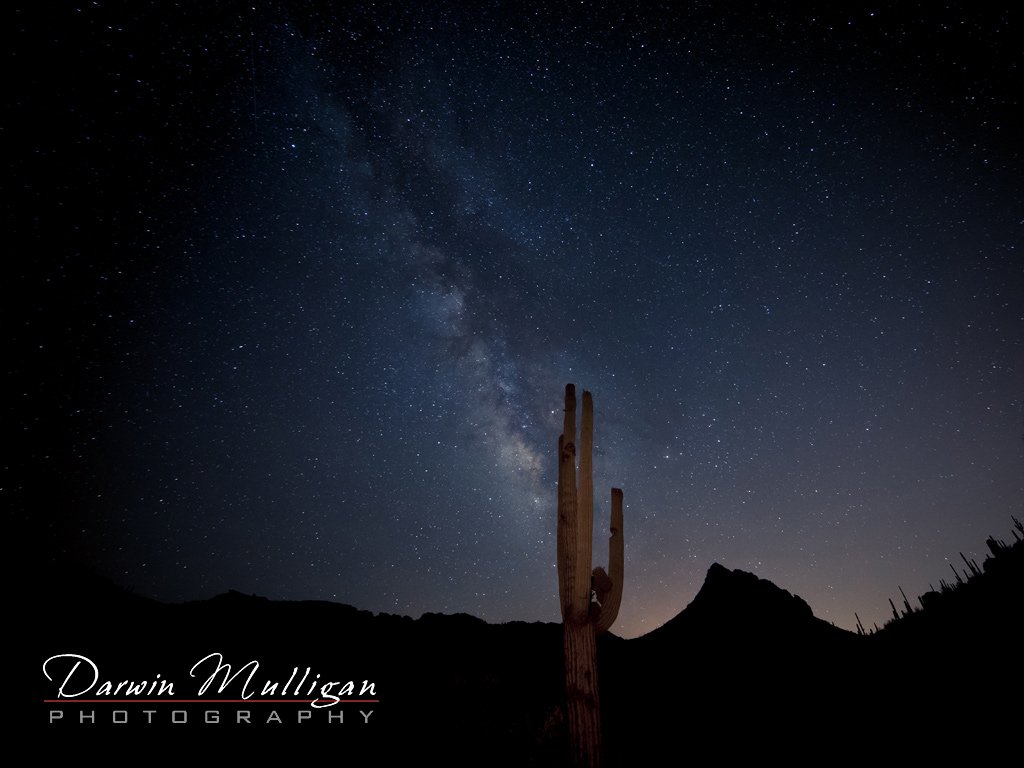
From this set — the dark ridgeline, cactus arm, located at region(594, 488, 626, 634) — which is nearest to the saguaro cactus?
cactus arm, located at region(594, 488, 626, 634)

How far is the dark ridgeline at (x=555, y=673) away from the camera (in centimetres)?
770

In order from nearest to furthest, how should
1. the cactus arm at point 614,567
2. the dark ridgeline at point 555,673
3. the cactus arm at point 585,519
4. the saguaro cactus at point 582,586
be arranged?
1. the saguaro cactus at point 582,586
2. the cactus arm at point 585,519
3. the cactus arm at point 614,567
4. the dark ridgeline at point 555,673

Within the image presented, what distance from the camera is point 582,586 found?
4.07m

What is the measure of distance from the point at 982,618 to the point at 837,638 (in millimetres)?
6345

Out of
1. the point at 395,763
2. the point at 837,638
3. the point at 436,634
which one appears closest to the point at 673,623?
the point at 837,638

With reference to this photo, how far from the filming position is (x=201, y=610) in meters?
12.3

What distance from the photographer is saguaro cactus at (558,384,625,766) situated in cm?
374

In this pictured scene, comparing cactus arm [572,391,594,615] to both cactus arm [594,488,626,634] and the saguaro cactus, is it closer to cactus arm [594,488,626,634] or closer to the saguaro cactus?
the saguaro cactus

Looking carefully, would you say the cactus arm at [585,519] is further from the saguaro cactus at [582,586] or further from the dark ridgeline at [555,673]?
the dark ridgeline at [555,673]

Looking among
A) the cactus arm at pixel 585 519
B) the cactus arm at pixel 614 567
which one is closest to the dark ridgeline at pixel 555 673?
the cactus arm at pixel 614 567

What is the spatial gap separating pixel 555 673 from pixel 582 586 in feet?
36.4

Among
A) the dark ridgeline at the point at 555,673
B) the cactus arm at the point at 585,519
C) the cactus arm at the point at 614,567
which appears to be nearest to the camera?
the cactus arm at the point at 585,519

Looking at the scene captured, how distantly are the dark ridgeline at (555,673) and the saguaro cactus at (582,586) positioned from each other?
194 inches

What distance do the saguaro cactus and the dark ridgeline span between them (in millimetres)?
4934
